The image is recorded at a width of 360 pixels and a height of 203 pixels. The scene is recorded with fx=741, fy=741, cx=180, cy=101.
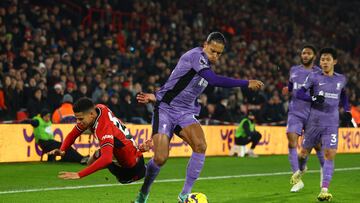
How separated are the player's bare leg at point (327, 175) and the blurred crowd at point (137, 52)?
9.99 m

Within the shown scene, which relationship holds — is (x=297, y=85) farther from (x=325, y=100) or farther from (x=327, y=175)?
(x=327, y=175)

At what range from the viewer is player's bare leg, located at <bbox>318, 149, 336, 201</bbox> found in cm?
1109

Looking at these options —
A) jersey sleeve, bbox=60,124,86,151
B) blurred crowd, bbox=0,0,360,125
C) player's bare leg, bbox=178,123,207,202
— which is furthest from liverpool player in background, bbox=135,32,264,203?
blurred crowd, bbox=0,0,360,125

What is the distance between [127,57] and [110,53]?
2.89 feet

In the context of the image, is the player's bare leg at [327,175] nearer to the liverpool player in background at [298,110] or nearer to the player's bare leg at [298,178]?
the player's bare leg at [298,178]

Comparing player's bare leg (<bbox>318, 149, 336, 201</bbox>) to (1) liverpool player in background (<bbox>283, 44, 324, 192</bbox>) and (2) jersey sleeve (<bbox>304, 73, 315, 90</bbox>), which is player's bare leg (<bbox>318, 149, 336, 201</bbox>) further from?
(1) liverpool player in background (<bbox>283, 44, 324, 192</bbox>)

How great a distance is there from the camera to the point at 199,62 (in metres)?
9.84

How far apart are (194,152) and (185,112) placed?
22.1 inches

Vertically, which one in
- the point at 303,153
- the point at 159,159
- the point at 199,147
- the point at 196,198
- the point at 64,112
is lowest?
the point at 64,112

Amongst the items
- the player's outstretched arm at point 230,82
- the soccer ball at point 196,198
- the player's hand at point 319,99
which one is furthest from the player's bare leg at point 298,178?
the player's outstretched arm at point 230,82

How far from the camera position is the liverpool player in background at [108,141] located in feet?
27.7

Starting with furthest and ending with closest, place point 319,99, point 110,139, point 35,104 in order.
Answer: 1. point 35,104
2. point 319,99
3. point 110,139

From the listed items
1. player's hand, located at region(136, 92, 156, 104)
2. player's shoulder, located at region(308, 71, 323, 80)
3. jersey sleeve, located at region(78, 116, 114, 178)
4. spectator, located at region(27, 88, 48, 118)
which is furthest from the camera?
spectator, located at region(27, 88, 48, 118)

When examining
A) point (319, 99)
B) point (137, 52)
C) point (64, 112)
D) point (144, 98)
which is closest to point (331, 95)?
point (319, 99)
